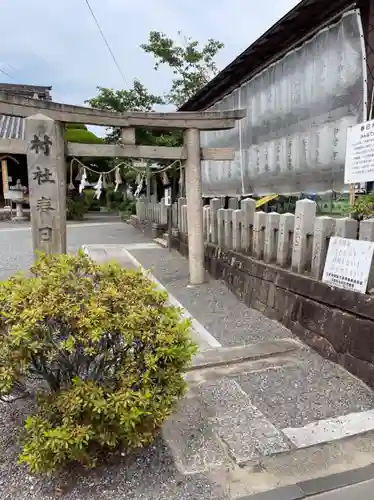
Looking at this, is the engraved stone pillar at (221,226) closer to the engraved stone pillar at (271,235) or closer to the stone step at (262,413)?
the engraved stone pillar at (271,235)

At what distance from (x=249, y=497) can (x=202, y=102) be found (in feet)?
35.3

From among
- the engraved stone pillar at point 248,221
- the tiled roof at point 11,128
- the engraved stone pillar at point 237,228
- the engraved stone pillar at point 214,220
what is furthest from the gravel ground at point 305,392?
the tiled roof at point 11,128

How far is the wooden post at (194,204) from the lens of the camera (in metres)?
6.68

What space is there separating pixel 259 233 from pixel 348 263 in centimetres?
202

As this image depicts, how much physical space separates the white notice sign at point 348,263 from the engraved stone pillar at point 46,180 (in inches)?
152

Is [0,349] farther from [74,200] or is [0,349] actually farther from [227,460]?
[74,200]

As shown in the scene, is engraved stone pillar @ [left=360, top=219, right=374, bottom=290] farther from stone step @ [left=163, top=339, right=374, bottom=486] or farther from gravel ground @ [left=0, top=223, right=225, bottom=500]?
gravel ground @ [left=0, top=223, right=225, bottom=500]

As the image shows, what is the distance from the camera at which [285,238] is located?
16.3 feet

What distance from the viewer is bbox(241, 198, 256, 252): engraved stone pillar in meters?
6.11

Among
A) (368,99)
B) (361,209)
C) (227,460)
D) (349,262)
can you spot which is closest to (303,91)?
(368,99)

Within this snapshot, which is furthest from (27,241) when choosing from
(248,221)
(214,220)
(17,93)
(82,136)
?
(17,93)

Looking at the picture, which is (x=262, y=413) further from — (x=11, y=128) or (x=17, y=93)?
(x=17, y=93)

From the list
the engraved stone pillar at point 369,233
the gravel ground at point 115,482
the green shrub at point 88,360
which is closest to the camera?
the green shrub at point 88,360

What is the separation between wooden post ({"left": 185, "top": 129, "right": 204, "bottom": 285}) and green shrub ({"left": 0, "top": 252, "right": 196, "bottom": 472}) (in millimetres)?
4527
